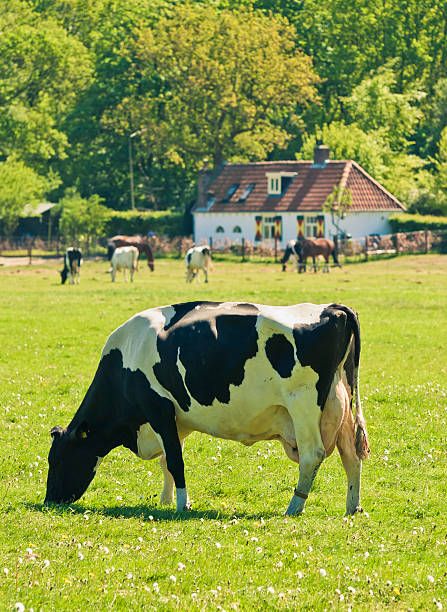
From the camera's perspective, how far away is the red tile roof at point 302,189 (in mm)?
84250

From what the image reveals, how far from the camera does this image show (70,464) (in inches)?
567

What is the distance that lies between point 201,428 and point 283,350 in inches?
53.3

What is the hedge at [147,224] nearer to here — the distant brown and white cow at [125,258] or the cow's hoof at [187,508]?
the distant brown and white cow at [125,258]

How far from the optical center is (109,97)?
97.6 m

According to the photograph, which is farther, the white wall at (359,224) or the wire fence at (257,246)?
the white wall at (359,224)

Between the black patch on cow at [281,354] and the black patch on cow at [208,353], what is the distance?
18cm

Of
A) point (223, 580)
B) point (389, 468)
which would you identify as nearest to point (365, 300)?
point (389, 468)

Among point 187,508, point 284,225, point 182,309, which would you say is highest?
point 182,309

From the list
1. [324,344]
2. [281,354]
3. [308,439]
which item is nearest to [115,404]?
[281,354]

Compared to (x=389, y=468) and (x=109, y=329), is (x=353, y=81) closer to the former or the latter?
(x=109, y=329)

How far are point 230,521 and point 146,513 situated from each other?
1121 mm

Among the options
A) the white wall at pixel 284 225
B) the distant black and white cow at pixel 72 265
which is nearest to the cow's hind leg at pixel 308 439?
the distant black and white cow at pixel 72 265

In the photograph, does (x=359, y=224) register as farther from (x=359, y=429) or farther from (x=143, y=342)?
(x=359, y=429)

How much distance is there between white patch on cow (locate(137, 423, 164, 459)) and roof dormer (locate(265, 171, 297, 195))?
72812 mm
